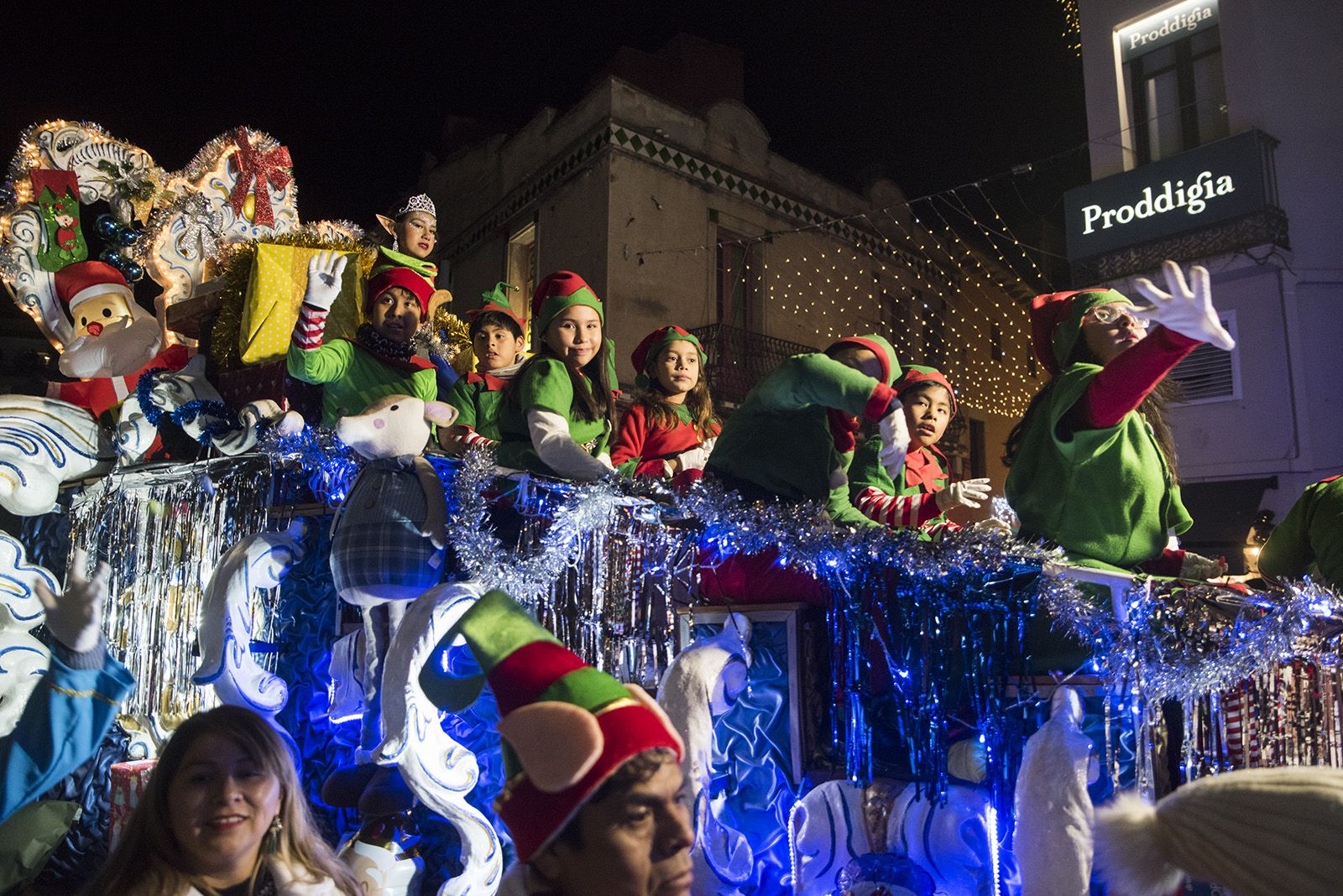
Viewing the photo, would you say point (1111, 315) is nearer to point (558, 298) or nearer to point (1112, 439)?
point (1112, 439)

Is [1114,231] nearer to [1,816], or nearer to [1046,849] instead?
[1046,849]

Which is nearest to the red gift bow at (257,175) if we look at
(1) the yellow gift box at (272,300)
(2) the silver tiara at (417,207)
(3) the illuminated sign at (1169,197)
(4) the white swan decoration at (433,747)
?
(2) the silver tiara at (417,207)

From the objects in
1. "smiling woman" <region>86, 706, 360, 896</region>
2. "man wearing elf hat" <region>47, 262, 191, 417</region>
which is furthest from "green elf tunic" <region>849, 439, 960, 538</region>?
"man wearing elf hat" <region>47, 262, 191, 417</region>

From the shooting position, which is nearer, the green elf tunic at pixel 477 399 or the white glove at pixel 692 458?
the white glove at pixel 692 458

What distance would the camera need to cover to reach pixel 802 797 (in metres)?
2.65

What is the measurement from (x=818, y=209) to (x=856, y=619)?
38.3 ft

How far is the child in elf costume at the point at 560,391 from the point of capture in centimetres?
308

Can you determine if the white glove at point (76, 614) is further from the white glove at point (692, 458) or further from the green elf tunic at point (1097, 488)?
the green elf tunic at point (1097, 488)

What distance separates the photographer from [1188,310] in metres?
2.18

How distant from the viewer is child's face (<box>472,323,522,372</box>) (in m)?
4.60

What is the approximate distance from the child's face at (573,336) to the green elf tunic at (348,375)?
1.95ft

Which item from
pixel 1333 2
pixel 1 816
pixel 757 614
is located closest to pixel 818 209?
pixel 1333 2

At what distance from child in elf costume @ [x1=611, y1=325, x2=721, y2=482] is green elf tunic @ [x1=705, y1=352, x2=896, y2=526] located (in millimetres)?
761

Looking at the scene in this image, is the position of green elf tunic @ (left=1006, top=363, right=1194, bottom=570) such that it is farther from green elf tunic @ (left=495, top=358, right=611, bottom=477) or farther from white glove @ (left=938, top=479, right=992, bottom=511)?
green elf tunic @ (left=495, top=358, right=611, bottom=477)
